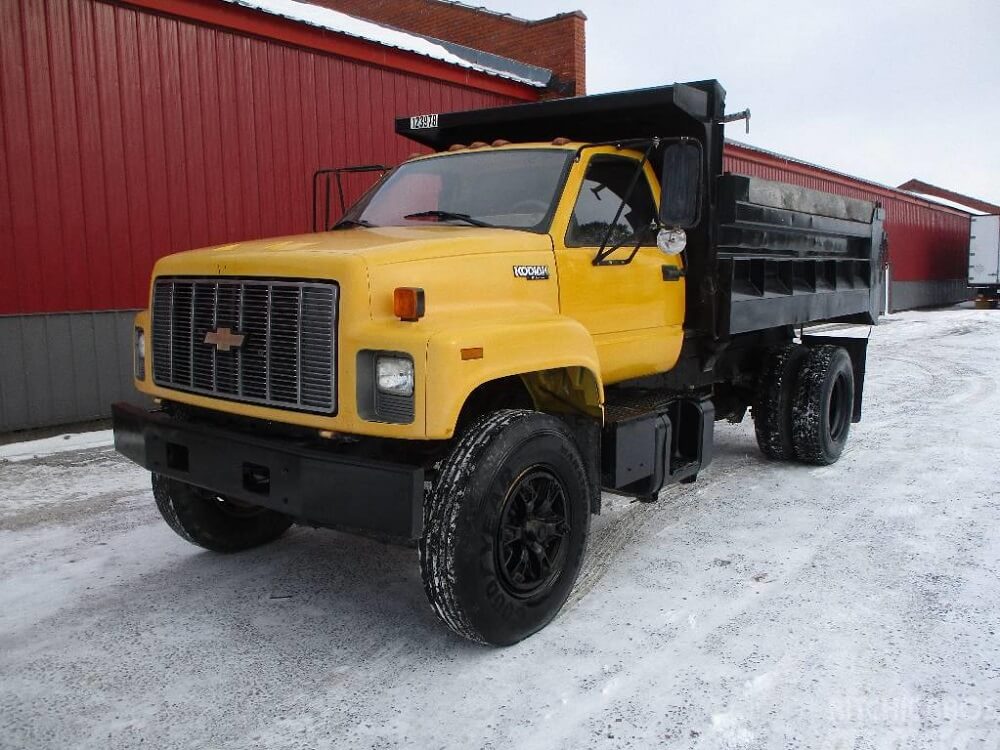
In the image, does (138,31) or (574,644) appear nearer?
(574,644)

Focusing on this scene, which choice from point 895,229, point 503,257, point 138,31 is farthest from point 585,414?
point 895,229

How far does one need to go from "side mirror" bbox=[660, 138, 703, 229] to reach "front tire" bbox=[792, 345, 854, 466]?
9.45 feet

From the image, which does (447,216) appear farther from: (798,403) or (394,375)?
(798,403)

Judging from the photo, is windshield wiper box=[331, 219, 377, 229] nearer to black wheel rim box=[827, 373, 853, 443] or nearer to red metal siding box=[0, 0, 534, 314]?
black wheel rim box=[827, 373, 853, 443]

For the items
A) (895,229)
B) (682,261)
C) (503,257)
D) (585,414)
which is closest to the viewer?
(503,257)

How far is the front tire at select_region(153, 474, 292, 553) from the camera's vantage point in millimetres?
4496

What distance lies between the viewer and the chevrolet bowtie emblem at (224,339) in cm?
362

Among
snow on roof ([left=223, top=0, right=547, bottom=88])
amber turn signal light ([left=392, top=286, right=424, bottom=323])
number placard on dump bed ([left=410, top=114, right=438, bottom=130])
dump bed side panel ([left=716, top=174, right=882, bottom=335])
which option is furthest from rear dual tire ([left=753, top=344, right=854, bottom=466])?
snow on roof ([left=223, top=0, right=547, bottom=88])

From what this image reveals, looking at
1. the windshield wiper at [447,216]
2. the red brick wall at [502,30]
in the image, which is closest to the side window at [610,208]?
the windshield wiper at [447,216]

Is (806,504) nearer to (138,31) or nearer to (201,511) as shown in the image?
(201,511)

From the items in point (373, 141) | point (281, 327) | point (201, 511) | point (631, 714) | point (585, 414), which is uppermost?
point (373, 141)

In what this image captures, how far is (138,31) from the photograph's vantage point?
8492mm

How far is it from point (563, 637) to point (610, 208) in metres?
2.27

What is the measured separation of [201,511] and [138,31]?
608 centimetres
